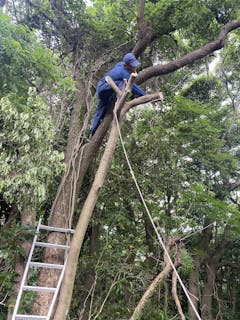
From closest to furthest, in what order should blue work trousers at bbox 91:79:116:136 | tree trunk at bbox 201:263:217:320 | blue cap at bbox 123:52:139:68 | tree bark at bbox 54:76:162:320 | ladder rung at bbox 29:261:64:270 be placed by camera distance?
1. tree bark at bbox 54:76:162:320
2. ladder rung at bbox 29:261:64:270
3. blue cap at bbox 123:52:139:68
4. blue work trousers at bbox 91:79:116:136
5. tree trunk at bbox 201:263:217:320

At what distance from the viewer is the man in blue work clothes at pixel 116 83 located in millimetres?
3347

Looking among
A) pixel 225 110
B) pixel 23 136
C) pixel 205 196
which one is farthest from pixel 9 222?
pixel 225 110

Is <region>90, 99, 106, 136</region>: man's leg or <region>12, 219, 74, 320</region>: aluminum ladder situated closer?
<region>12, 219, 74, 320</region>: aluminum ladder

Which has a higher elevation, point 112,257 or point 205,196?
point 205,196

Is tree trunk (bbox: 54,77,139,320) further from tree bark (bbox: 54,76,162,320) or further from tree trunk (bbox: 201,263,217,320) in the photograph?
tree trunk (bbox: 201,263,217,320)

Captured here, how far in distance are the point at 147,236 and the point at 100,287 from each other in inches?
59.4

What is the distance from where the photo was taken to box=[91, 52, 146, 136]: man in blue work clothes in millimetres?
3347

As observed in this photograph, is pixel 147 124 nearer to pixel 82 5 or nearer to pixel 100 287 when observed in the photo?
pixel 82 5

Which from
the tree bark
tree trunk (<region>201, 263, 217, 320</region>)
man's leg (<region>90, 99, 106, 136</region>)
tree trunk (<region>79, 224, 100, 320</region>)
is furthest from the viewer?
tree trunk (<region>201, 263, 217, 320</region>)

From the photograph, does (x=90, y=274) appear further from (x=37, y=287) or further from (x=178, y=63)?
(x=178, y=63)

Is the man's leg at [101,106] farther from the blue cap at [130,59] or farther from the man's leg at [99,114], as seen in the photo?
the blue cap at [130,59]

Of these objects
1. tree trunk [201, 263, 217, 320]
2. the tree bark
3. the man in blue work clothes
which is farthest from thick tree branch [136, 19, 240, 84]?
tree trunk [201, 263, 217, 320]

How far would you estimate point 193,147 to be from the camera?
5723 mm

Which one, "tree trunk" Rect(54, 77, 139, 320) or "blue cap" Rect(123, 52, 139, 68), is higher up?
"blue cap" Rect(123, 52, 139, 68)
